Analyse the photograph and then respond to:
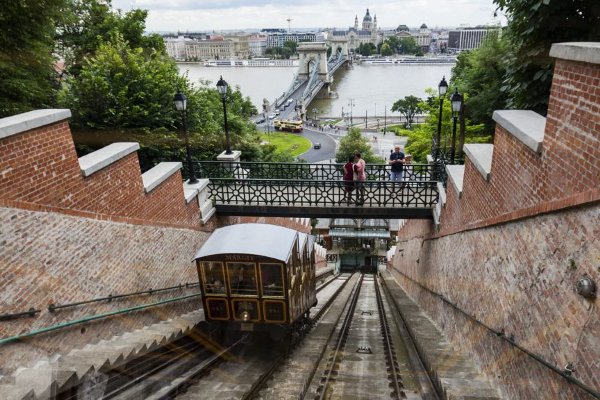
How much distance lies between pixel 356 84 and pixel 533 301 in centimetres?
14427

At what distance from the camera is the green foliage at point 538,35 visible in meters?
8.23

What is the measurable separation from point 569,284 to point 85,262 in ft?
20.7

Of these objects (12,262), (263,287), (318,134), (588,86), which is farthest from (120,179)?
(318,134)

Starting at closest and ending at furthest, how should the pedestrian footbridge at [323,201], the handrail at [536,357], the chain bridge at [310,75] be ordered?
the handrail at [536,357]
the pedestrian footbridge at [323,201]
the chain bridge at [310,75]


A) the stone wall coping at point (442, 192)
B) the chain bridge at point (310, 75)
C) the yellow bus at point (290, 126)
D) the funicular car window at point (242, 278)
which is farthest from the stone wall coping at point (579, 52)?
the chain bridge at point (310, 75)

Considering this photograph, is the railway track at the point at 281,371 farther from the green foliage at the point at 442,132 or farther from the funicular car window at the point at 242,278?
the green foliage at the point at 442,132

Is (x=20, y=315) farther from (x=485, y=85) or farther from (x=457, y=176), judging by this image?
(x=485, y=85)

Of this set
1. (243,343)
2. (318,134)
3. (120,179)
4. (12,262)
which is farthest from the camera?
(318,134)

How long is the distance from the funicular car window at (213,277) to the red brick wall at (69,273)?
3.73 ft

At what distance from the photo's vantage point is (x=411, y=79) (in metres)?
150

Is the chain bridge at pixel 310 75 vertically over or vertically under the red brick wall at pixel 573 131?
under

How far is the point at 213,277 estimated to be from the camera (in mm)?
8234

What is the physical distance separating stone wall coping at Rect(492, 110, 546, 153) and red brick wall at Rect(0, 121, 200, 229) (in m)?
6.34

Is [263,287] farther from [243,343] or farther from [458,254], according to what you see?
[458,254]
